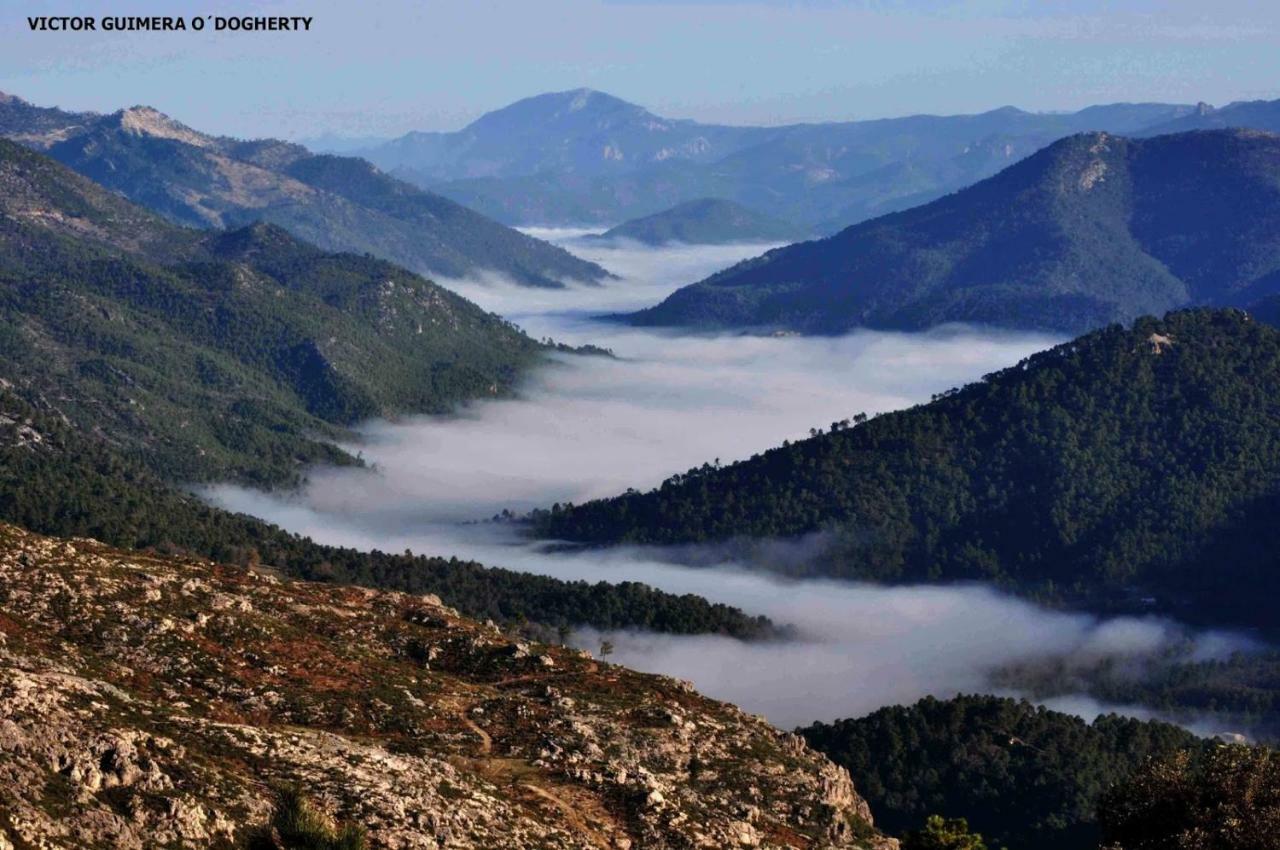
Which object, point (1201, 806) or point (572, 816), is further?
point (1201, 806)

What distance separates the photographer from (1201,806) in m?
107

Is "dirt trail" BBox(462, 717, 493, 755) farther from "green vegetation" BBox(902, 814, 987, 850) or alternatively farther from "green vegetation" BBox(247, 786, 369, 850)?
"green vegetation" BBox(902, 814, 987, 850)

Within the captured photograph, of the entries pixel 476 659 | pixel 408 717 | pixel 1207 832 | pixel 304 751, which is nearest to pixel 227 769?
pixel 304 751

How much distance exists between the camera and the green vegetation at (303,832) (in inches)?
2852

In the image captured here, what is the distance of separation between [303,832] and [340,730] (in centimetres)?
2555

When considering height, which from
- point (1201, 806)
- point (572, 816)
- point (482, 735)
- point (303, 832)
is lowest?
point (1201, 806)

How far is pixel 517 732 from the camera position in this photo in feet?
349

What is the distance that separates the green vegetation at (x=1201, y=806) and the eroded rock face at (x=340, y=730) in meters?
18.1

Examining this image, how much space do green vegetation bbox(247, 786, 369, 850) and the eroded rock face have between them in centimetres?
95

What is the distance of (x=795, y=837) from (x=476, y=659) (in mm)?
33468

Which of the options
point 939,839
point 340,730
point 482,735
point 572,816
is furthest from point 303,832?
point 939,839

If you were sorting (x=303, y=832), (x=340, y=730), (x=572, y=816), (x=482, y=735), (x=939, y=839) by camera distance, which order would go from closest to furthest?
(x=303, y=832), (x=572, y=816), (x=340, y=730), (x=482, y=735), (x=939, y=839)

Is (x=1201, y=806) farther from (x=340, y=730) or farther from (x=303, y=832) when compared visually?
(x=303, y=832)

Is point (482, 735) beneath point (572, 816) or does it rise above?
above
